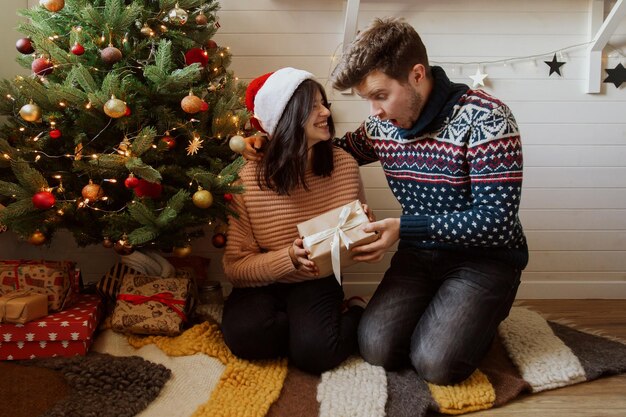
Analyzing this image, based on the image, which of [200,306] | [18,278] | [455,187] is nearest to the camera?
[455,187]

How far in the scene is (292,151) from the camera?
1.52 meters

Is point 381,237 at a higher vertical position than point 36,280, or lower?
higher

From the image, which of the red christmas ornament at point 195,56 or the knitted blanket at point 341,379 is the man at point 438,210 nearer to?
the knitted blanket at point 341,379

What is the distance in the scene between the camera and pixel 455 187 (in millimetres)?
1485

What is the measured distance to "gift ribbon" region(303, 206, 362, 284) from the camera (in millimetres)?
1412

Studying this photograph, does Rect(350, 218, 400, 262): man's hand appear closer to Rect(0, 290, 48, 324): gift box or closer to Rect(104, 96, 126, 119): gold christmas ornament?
Rect(104, 96, 126, 119): gold christmas ornament

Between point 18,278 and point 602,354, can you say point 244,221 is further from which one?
point 602,354

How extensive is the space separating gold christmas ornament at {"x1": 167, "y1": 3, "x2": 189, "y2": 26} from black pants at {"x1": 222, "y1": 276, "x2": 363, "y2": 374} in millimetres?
821

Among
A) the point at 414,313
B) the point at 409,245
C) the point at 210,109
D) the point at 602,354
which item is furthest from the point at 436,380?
the point at 210,109

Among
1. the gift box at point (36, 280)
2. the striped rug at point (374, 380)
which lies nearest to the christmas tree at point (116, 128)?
the gift box at point (36, 280)

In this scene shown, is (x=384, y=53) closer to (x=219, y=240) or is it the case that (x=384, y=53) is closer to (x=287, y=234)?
(x=287, y=234)

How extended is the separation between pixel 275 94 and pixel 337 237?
1.46 ft

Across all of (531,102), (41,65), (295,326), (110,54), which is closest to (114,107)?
(110,54)

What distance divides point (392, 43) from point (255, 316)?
2.74 feet
